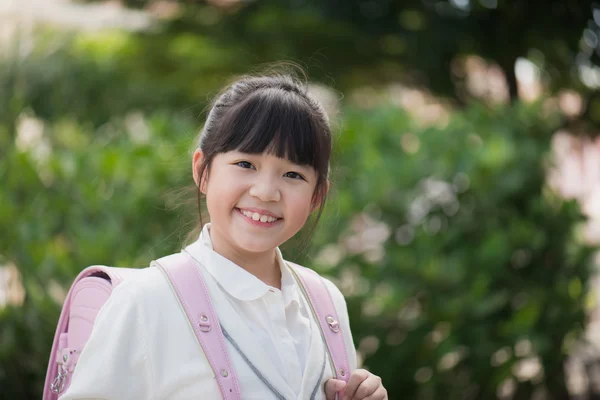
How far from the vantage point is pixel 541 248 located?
4.52 m

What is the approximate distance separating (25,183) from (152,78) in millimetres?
5846

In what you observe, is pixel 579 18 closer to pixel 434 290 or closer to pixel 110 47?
pixel 434 290

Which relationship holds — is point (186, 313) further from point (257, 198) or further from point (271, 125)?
point (271, 125)

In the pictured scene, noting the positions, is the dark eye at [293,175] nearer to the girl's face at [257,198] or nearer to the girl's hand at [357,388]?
the girl's face at [257,198]

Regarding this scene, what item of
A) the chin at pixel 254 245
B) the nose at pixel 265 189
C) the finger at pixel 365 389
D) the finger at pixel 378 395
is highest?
the nose at pixel 265 189

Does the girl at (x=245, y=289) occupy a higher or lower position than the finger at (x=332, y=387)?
higher

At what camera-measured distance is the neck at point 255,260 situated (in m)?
1.69

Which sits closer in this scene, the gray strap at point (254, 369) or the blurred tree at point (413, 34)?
the gray strap at point (254, 369)

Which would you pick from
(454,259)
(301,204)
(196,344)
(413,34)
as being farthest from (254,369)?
(413,34)

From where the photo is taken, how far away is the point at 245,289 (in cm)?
163

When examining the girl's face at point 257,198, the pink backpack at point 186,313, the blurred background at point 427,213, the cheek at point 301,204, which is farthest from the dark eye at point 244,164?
the blurred background at point 427,213

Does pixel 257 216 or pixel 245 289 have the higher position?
pixel 257 216

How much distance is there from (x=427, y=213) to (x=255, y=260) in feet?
8.33

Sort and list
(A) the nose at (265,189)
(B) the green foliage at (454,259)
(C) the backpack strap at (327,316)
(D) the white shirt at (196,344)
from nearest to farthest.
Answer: (D) the white shirt at (196,344)
(A) the nose at (265,189)
(C) the backpack strap at (327,316)
(B) the green foliage at (454,259)
